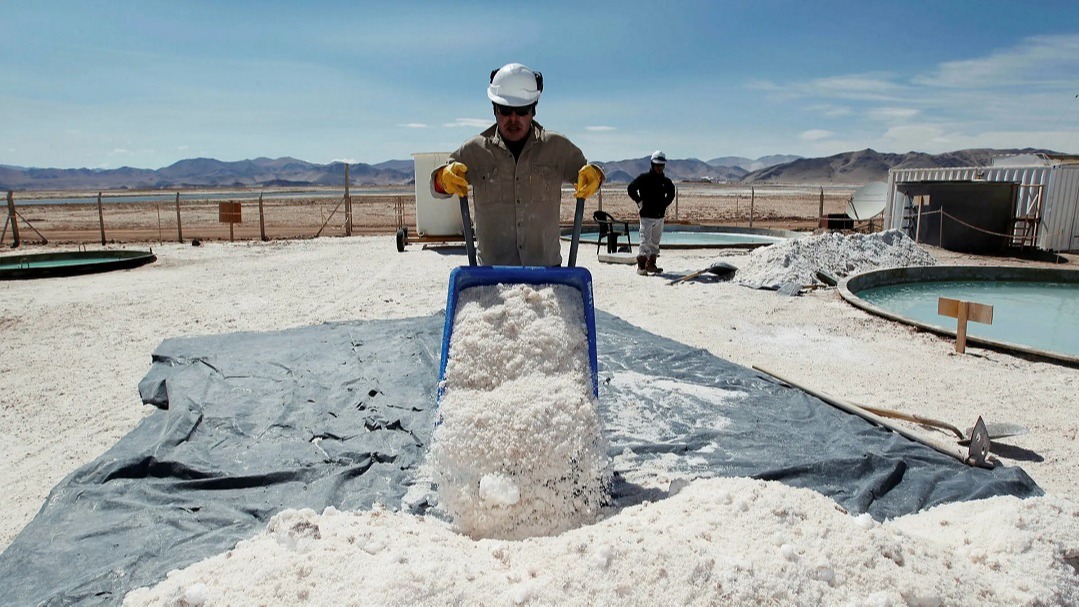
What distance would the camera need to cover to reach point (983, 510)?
254 cm

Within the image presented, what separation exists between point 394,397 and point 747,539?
2556mm

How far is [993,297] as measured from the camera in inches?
341

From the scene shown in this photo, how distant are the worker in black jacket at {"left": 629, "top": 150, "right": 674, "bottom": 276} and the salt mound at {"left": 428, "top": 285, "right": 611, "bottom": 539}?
6872 mm

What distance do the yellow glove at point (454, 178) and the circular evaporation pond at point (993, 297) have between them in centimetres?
475

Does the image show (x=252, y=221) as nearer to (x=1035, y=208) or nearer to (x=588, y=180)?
(x=1035, y=208)

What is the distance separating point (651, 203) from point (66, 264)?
31.0 feet

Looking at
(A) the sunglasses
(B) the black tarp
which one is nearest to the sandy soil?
(B) the black tarp

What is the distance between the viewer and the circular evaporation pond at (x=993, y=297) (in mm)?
6835

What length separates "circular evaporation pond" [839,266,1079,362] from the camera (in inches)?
269

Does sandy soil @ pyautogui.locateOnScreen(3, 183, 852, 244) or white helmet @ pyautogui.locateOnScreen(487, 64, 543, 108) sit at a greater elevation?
white helmet @ pyautogui.locateOnScreen(487, 64, 543, 108)

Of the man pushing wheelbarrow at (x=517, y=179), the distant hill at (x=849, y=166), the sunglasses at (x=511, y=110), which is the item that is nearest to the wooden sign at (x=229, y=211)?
the man pushing wheelbarrow at (x=517, y=179)

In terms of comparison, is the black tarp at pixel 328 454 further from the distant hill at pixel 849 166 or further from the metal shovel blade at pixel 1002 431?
the distant hill at pixel 849 166

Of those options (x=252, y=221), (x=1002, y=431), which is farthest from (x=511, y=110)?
(x=252, y=221)

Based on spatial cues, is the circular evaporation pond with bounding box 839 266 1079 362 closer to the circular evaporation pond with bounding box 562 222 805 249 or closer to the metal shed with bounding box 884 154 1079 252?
the metal shed with bounding box 884 154 1079 252
